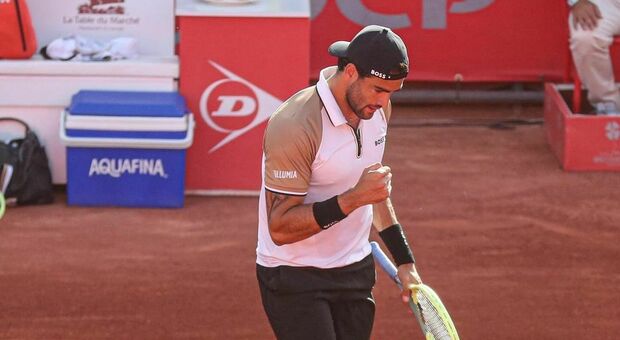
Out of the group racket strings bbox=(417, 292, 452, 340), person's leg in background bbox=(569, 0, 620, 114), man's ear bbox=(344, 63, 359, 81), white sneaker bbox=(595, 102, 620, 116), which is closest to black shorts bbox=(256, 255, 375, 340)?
racket strings bbox=(417, 292, 452, 340)

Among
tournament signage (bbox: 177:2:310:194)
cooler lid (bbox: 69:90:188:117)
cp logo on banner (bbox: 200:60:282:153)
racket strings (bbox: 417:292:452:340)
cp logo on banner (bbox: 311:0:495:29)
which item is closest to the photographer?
racket strings (bbox: 417:292:452:340)

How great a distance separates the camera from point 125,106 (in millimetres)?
8711

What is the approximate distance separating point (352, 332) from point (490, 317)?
91.7 inches

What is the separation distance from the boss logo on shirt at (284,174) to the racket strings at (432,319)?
2.30ft

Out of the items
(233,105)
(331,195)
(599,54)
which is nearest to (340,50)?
(331,195)

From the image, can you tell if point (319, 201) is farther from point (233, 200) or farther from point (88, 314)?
point (233, 200)

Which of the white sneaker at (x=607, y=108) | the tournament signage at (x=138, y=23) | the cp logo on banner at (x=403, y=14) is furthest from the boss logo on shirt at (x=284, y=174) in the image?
the cp logo on banner at (x=403, y=14)

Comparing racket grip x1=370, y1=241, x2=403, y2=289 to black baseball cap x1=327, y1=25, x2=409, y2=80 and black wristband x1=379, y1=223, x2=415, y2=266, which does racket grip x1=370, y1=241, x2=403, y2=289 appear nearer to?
black wristband x1=379, y1=223, x2=415, y2=266

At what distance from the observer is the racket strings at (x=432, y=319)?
447cm

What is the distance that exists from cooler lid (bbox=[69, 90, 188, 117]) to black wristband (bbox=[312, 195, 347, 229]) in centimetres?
443

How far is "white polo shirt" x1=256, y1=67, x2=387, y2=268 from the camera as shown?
4391 millimetres

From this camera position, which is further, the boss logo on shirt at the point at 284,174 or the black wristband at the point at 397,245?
the black wristband at the point at 397,245

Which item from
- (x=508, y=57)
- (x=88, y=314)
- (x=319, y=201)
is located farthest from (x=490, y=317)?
(x=508, y=57)

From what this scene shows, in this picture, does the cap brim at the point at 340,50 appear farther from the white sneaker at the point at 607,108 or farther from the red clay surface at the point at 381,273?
the white sneaker at the point at 607,108
